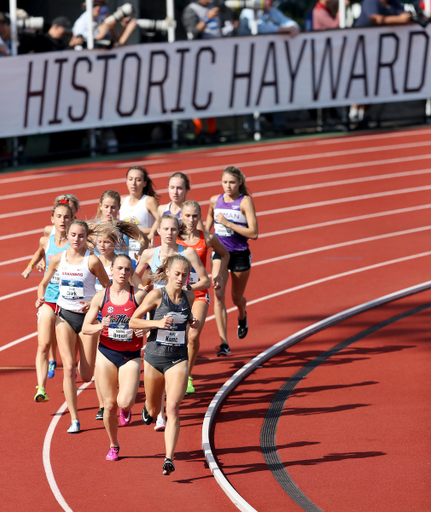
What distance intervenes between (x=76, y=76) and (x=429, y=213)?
318 inches

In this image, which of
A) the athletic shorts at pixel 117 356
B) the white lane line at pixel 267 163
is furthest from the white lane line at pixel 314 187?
the athletic shorts at pixel 117 356

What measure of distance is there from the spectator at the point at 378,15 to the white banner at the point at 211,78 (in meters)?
0.22

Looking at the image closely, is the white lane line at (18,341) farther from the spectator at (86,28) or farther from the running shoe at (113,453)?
the spectator at (86,28)

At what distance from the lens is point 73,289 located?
7.58 m

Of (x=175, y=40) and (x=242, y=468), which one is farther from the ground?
(x=175, y=40)

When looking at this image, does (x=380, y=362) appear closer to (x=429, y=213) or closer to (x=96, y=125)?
(x=429, y=213)

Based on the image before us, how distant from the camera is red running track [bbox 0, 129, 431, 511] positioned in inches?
253

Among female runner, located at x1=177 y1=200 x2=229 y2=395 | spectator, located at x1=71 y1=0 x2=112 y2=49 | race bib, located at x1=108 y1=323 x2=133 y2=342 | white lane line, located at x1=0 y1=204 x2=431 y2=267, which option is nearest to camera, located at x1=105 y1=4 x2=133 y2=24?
spectator, located at x1=71 y1=0 x2=112 y2=49

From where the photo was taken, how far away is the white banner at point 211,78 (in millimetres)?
18172

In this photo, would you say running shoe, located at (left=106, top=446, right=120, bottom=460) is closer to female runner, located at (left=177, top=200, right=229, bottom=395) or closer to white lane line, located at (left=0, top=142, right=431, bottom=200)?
female runner, located at (left=177, top=200, right=229, bottom=395)

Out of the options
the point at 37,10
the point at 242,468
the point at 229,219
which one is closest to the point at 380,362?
the point at 229,219

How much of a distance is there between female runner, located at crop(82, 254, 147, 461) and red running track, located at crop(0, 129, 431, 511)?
0.50 m

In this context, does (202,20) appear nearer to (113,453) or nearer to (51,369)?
(51,369)

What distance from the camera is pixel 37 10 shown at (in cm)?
2006
